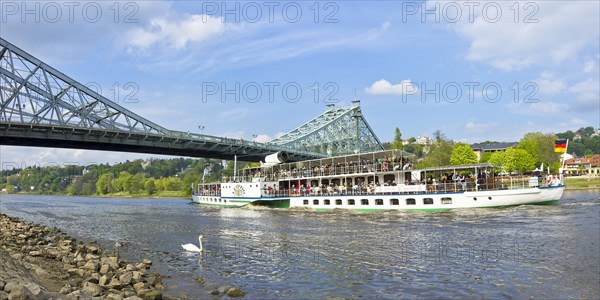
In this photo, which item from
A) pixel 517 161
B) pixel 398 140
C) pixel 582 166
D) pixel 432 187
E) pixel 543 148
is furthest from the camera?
pixel 582 166

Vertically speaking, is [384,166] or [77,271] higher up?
[384,166]

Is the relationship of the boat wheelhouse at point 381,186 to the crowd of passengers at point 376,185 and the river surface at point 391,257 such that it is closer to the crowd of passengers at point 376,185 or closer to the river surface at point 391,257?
the crowd of passengers at point 376,185

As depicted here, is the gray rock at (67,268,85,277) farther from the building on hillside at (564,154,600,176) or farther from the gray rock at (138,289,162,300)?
the building on hillside at (564,154,600,176)

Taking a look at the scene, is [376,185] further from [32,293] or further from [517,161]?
[517,161]

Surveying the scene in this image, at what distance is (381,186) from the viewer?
39938mm

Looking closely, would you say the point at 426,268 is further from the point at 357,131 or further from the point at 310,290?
the point at 357,131

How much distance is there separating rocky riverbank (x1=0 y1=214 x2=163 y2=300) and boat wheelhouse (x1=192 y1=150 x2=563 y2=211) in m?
25.7

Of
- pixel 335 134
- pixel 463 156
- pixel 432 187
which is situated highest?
pixel 335 134

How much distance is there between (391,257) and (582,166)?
117185mm

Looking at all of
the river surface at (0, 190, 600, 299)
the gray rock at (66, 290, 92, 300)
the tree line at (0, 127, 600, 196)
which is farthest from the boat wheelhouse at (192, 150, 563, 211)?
the gray rock at (66, 290, 92, 300)

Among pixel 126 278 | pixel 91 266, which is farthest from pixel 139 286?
pixel 91 266

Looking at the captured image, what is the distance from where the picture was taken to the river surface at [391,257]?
41.4ft

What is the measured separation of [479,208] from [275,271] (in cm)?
2394

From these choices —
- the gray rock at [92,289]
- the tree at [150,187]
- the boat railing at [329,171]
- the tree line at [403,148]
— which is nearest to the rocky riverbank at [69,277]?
the gray rock at [92,289]
